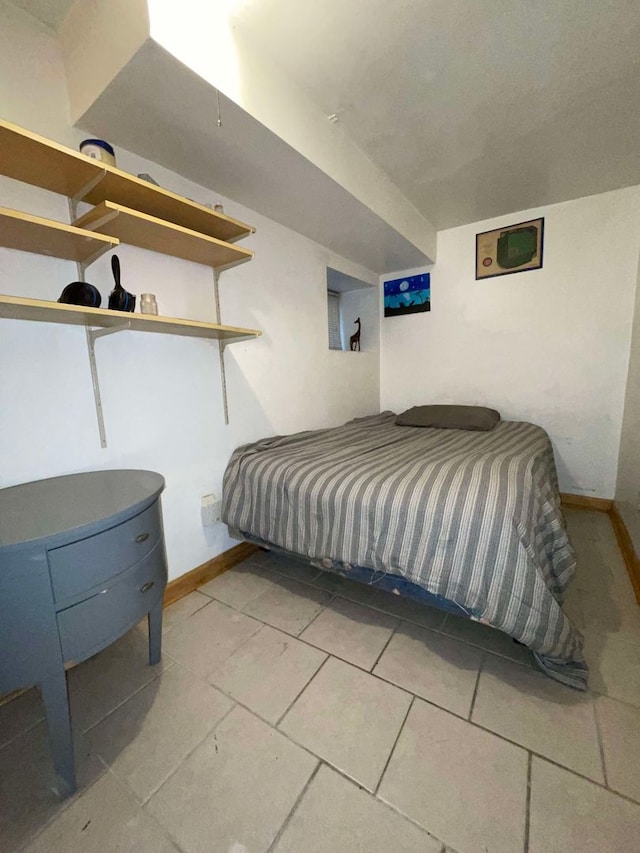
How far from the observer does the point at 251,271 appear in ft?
6.76

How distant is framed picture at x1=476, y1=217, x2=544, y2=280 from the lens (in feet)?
8.64

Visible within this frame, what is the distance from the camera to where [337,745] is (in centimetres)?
99

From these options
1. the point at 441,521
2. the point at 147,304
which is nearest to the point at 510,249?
the point at 441,521

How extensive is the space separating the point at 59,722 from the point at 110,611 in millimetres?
267

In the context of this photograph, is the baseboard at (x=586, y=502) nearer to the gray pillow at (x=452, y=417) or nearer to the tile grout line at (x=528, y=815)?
the gray pillow at (x=452, y=417)

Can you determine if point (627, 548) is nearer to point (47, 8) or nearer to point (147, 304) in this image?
point (147, 304)

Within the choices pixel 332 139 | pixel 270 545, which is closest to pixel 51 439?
pixel 270 545

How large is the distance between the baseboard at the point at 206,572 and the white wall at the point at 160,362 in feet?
0.16

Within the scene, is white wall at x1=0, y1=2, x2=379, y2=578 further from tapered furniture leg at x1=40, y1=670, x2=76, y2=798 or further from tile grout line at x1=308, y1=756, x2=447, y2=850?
tile grout line at x1=308, y1=756, x2=447, y2=850

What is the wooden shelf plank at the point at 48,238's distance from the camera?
3.12ft

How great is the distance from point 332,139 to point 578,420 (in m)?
2.63

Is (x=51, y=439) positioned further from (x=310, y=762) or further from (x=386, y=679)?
(x=386, y=679)

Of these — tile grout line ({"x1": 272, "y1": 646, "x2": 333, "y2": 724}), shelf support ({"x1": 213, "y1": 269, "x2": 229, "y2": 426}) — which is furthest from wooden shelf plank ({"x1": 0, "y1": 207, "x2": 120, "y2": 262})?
tile grout line ({"x1": 272, "y1": 646, "x2": 333, "y2": 724})

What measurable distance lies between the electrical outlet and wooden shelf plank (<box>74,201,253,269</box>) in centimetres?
125
